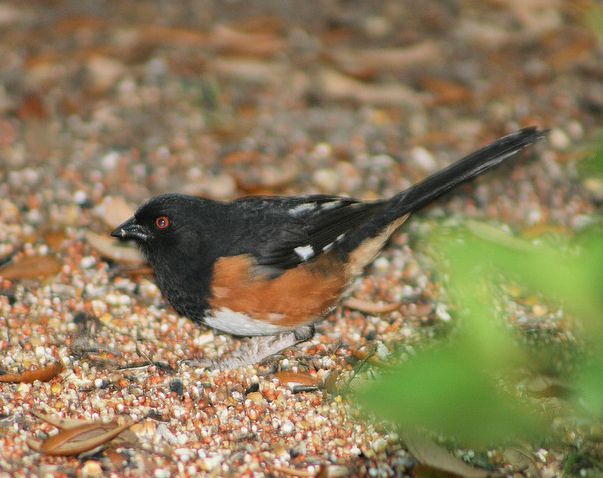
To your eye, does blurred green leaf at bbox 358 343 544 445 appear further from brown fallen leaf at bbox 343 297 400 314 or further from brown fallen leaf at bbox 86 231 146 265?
brown fallen leaf at bbox 86 231 146 265

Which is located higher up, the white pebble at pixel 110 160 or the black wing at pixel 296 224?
the black wing at pixel 296 224

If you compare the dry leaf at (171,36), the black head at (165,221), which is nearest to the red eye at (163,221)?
the black head at (165,221)

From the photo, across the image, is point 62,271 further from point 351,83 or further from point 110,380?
point 351,83

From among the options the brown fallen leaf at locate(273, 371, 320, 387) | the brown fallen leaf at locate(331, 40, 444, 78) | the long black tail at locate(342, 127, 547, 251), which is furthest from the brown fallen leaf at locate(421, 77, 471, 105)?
the brown fallen leaf at locate(273, 371, 320, 387)

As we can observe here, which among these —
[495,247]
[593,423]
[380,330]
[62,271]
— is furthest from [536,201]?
[495,247]

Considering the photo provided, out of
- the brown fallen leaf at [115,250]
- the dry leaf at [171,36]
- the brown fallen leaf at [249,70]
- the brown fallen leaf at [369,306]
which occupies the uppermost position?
the dry leaf at [171,36]

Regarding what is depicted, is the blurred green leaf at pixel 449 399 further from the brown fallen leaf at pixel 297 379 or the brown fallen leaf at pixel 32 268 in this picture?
the brown fallen leaf at pixel 32 268
